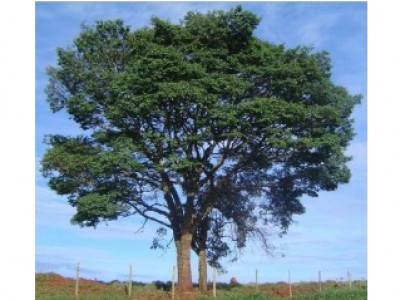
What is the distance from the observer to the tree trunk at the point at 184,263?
2648cm

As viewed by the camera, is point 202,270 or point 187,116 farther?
point 202,270

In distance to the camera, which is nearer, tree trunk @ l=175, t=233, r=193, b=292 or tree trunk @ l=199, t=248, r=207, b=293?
tree trunk @ l=175, t=233, r=193, b=292

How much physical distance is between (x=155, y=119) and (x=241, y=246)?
9213 millimetres

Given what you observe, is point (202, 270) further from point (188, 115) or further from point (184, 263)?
point (188, 115)

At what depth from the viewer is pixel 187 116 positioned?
25.5 metres

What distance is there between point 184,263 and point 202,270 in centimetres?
235

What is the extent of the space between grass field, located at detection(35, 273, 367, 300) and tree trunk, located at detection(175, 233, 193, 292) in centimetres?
65

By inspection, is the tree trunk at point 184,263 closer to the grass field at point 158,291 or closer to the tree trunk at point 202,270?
the grass field at point 158,291

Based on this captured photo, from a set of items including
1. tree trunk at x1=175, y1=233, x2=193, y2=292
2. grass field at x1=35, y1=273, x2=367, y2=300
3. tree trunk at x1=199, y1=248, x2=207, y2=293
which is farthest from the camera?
tree trunk at x1=199, y1=248, x2=207, y2=293

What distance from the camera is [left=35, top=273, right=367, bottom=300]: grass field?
74.7 feet

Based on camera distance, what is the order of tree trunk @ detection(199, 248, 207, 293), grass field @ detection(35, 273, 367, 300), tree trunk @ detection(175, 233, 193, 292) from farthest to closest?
tree trunk @ detection(199, 248, 207, 293), tree trunk @ detection(175, 233, 193, 292), grass field @ detection(35, 273, 367, 300)

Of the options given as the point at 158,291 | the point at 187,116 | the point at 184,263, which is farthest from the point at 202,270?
the point at 187,116

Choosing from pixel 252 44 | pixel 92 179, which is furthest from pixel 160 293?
pixel 252 44

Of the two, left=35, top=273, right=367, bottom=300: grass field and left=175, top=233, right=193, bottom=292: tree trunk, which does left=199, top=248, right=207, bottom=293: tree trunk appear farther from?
left=175, top=233, right=193, bottom=292: tree trunk
